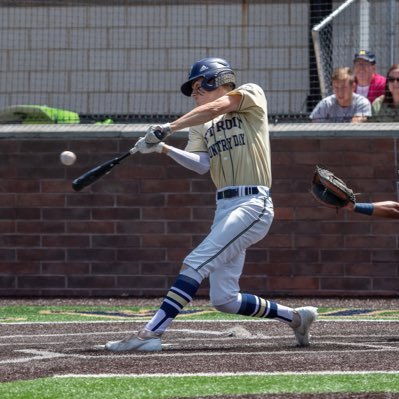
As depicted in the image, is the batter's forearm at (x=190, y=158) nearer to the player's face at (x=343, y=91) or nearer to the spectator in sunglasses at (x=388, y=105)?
the player's face at (x=343, y=91)

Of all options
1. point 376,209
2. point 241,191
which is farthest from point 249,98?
point 376,209

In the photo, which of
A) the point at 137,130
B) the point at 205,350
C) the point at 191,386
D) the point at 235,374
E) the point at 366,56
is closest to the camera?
the point at 191,386

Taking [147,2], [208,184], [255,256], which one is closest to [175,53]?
[147,2]

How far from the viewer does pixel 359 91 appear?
1259 centimetres

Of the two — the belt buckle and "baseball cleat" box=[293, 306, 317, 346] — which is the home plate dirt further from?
the belt buckle

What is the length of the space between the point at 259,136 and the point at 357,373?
2115 mm

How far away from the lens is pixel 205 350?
23.6ft

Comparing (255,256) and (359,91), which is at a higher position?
(359,91)

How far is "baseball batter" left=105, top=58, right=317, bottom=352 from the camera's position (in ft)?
23.4

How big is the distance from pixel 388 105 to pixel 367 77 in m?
0.38

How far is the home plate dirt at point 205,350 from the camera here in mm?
6129

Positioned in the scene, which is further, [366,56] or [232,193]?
[366,56]

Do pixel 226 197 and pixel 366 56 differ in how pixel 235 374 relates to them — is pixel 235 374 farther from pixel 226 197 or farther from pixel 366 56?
pixel 366 56

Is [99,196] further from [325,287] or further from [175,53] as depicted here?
[325,287]
